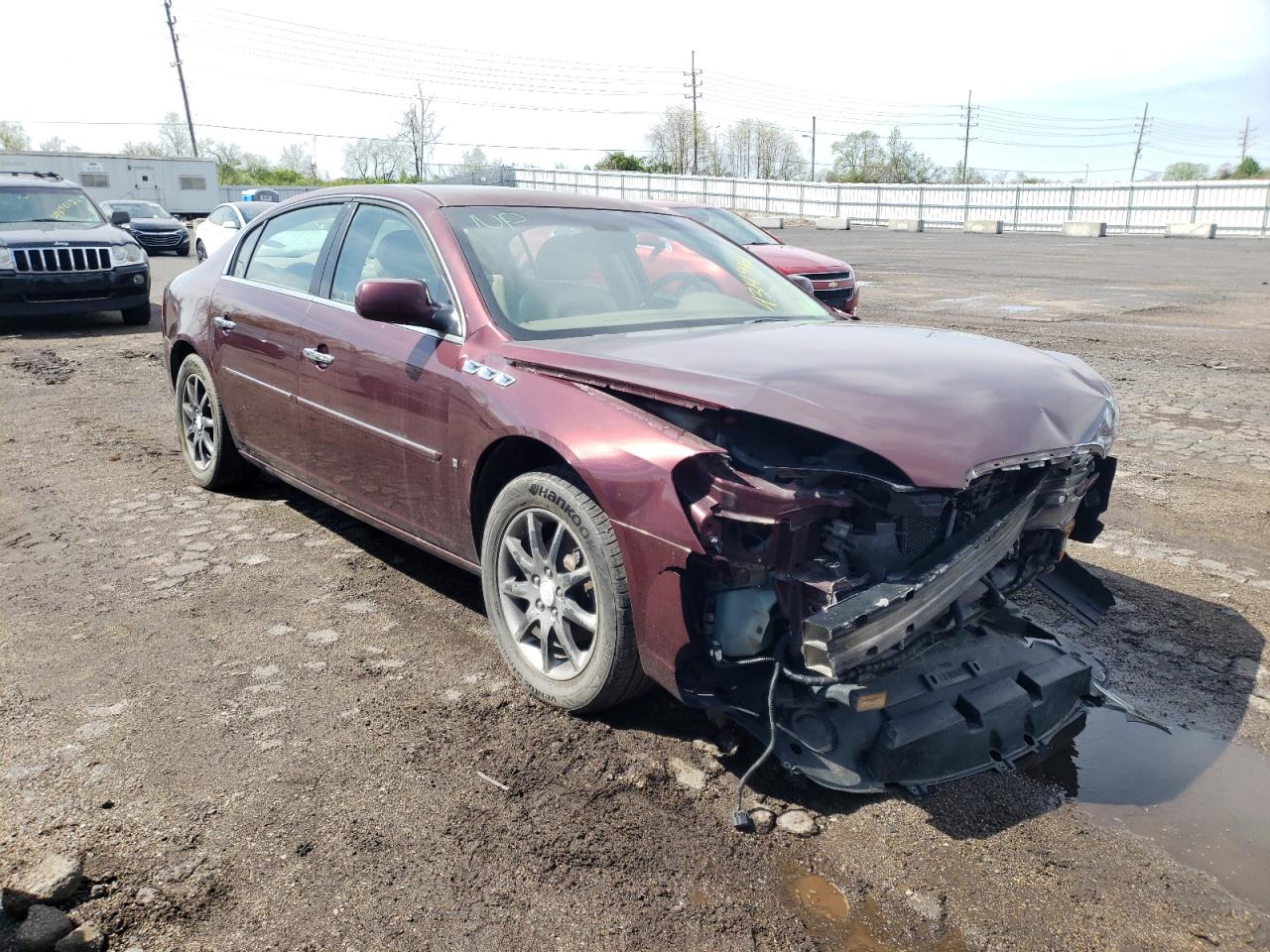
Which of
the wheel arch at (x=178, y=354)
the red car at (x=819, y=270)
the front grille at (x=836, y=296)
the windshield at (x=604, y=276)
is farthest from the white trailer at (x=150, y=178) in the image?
the windshield at (x=604, y=276)

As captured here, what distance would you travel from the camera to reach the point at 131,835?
8.56ft

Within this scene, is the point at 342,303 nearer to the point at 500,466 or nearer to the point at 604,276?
the point at 604,276

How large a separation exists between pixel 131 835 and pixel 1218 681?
138 inches

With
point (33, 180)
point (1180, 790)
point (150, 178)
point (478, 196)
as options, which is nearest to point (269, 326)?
point (478, 196)

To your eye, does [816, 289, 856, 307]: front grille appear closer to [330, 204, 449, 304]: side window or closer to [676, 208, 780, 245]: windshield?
[676, 208, 780, 245]: windshield

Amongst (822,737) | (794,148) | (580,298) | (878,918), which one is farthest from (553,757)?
(794,148)

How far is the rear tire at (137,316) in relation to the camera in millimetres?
12855

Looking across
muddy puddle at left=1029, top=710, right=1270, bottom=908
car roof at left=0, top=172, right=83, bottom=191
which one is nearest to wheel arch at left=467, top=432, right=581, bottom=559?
muddy puddle at left=1029, top=710, right=1270, bottom=908

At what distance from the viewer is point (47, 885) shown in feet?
7.86

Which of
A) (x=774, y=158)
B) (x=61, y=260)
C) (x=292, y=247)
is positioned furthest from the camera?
(x=774, y=158)

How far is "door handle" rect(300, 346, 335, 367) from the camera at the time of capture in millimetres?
4191

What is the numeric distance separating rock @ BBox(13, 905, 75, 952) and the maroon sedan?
4.82 ft

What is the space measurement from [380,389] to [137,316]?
35.8 ft

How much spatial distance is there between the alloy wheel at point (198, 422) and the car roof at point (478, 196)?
5.36 ft
